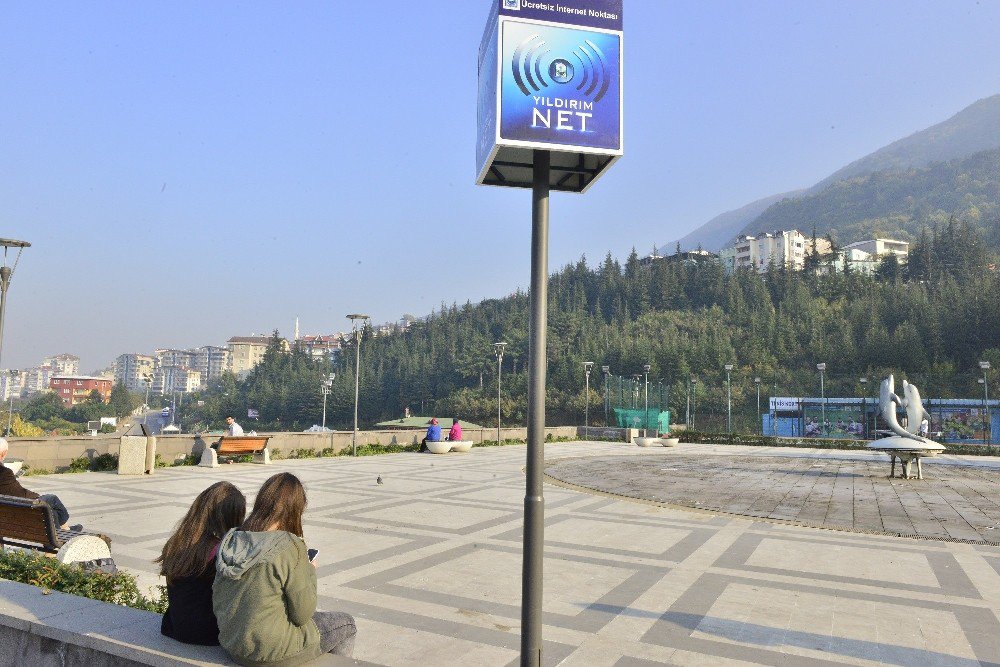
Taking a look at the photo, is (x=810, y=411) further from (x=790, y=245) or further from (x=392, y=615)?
(x=790, y=245)

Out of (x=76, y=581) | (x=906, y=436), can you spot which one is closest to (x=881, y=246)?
(x=906, y=436)

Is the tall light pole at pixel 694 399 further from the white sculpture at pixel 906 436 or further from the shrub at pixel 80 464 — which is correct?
the shrub at pixel 80 464

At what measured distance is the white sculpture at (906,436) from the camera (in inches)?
658

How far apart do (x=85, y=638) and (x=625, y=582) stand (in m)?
4.75

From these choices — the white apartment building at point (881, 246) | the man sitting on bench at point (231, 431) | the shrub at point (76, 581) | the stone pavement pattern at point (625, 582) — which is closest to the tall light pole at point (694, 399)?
the man sitting on bench at point (231, 431)

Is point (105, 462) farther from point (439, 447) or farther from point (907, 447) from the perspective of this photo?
point (907, 447)

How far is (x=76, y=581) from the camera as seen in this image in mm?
4938

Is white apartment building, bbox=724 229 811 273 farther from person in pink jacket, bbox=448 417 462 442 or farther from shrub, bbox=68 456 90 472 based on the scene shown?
shrub, bbox=68 456 90 472

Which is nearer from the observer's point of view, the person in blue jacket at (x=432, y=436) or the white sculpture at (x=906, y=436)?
the white sculpture at (x=906, y=436)

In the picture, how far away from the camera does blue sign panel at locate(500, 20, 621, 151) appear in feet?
12.4

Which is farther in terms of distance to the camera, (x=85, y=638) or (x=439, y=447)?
(x=439, y=447)

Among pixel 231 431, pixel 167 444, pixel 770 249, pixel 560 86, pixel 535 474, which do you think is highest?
pixel 770 249

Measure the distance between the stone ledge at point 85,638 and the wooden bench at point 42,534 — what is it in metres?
1.18

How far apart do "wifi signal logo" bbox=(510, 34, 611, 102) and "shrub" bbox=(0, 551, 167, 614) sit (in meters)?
4.30
